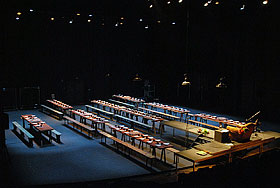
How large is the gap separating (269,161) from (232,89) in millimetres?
9741

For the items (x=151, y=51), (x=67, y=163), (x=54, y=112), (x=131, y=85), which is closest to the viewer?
(x=67, y=163)

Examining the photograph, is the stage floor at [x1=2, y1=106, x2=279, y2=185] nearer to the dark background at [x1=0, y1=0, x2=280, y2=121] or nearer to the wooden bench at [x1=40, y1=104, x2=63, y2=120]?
the wooden bench at [x1=40, y1=104, x2=63, y2=120]

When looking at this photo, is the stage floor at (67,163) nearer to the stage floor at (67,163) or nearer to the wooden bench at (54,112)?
the stage floor at (67,163)

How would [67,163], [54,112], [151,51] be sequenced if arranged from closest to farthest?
[67,163] < [54,112] < [151,51]

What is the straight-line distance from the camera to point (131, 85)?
19844 mm

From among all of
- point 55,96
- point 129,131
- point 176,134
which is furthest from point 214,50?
A: point 55,96

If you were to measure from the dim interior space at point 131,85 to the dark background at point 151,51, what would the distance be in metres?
0.06

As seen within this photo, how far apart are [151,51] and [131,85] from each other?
112 inches

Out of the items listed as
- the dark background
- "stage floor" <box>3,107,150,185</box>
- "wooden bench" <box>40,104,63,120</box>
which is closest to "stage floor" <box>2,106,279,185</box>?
"stage floor" <box>3,107,150,185</box>

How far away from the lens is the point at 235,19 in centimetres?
1437

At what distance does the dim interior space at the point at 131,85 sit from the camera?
306 inches

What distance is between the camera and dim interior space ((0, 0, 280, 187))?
778 centimetres

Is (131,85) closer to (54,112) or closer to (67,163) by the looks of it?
(54,112)

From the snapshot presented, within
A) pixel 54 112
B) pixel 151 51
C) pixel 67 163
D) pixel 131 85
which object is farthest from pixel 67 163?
pixel 151 51
